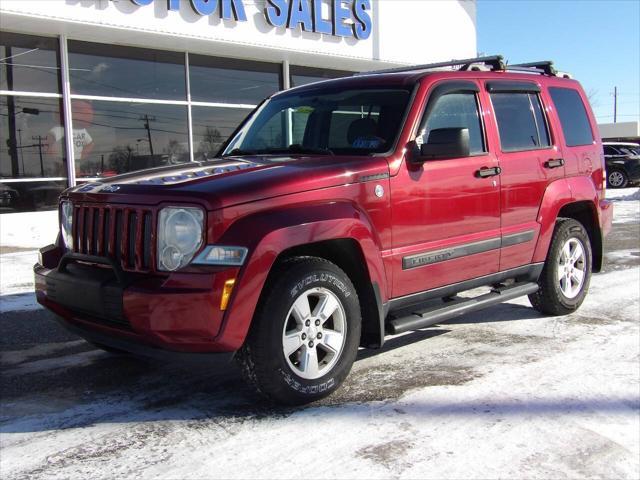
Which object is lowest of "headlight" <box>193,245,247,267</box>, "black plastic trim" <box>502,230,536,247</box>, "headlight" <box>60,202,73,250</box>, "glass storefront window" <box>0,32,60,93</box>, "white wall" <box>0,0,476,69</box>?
"black plastic trim" <box>502,230,536,247</box>

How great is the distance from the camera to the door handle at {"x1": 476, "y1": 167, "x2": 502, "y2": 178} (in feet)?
15.1

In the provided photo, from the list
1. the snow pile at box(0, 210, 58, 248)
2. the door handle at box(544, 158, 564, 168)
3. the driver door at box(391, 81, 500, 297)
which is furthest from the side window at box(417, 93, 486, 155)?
the snow pile at box(0, 210, 58, 248)

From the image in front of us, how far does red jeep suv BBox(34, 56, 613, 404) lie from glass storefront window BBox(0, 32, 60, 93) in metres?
8.38

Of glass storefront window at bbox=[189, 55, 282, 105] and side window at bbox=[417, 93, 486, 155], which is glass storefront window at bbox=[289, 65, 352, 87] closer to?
glass storefront window at bbox=[189, 55, 282, 105]

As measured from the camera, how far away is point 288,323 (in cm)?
357

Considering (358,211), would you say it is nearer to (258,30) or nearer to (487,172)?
(487,172)

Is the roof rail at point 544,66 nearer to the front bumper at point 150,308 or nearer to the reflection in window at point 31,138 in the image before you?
the front bumper at point 150,308

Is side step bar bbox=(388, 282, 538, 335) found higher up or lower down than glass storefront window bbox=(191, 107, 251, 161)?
lower down

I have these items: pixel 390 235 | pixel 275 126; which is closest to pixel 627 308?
pixel 390 235

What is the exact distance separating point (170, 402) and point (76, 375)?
0.96m

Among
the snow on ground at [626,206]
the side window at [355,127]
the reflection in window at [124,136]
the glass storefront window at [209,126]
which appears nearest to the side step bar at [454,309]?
the side window at [355,127]

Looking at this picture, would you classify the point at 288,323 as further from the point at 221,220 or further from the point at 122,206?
the point at 122,206

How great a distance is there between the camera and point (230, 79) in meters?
14.9

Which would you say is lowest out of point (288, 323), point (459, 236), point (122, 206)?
point (288, 323)
